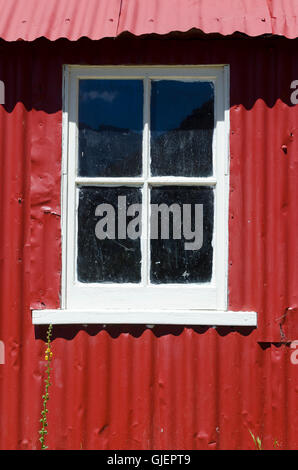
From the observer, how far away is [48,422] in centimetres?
314

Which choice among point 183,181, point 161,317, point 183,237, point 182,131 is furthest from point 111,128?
point 161,317

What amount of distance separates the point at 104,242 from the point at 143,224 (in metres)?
0.27

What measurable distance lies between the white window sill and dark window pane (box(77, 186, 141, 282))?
0.73 ft

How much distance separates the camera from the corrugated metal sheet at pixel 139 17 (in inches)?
119

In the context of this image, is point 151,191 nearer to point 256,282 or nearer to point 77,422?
point 256,282

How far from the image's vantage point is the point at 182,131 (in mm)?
3252

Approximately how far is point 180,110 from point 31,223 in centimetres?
115

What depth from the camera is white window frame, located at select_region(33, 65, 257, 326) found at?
3.16 m

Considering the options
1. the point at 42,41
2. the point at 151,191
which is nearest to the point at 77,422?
the point at 151,191

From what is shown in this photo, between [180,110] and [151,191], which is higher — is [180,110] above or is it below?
above

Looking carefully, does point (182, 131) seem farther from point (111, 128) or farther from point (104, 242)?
point (104, 242)

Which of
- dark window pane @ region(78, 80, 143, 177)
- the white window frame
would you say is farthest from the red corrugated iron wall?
dark window pane @ region(78, 80, 143, 177)

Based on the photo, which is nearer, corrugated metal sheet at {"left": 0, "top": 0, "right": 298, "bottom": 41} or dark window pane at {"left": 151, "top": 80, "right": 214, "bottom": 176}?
corrugated metal sheet at {"left": 0, "top": 0, "right": 298, "bottom": 41}

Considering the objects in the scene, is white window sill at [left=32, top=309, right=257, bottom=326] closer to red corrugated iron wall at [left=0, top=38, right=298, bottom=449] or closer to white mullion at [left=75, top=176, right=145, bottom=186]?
red corrugated iron wall at [left=0, top=38, right=298, bottom=449]
